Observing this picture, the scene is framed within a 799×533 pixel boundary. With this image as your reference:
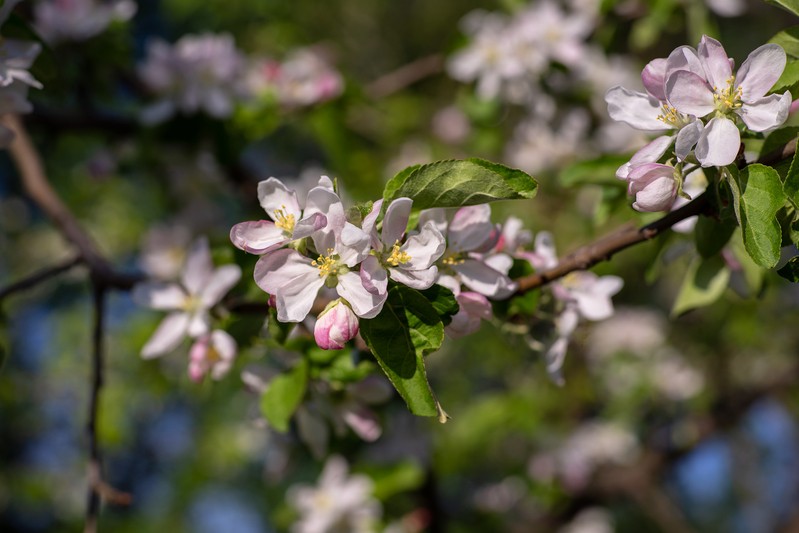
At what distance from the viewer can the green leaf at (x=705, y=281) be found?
1.03m

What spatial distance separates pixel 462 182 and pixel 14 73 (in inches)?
23.2

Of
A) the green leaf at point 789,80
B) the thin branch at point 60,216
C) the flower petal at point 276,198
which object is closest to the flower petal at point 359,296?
the flower petal at point 276,198

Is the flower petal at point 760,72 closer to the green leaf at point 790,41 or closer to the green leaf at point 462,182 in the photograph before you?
the green leaf at point 790,41

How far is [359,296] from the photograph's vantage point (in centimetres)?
77

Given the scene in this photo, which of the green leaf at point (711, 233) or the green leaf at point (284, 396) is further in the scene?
the green leaf at point (284, 396)

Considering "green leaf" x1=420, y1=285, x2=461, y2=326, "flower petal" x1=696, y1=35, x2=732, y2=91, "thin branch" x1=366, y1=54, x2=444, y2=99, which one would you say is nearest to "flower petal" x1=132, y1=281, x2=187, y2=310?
"green leaf" x1=420, y1=285, x2=461, y2=326

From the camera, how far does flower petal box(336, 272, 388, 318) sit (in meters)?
0.76

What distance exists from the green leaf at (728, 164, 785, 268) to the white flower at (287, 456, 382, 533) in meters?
1.21

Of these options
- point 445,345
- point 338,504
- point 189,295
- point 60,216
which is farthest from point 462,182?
point 445,345

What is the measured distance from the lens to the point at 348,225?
0.75 meters

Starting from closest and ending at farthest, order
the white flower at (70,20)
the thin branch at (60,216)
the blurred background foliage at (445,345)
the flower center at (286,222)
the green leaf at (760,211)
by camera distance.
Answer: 1. the green leaf at (760,211)
2. the flower center at (286,222)
3. the thin branch at (60,216)
4. the white flower at (70,20)
5. the blurred background foliage at (445,345)

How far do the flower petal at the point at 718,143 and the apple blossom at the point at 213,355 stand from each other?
636 millimetres

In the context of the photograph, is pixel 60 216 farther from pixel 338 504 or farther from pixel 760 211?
pixel 760 211

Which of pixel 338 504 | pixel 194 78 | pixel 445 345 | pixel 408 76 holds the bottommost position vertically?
pixel 445 345
